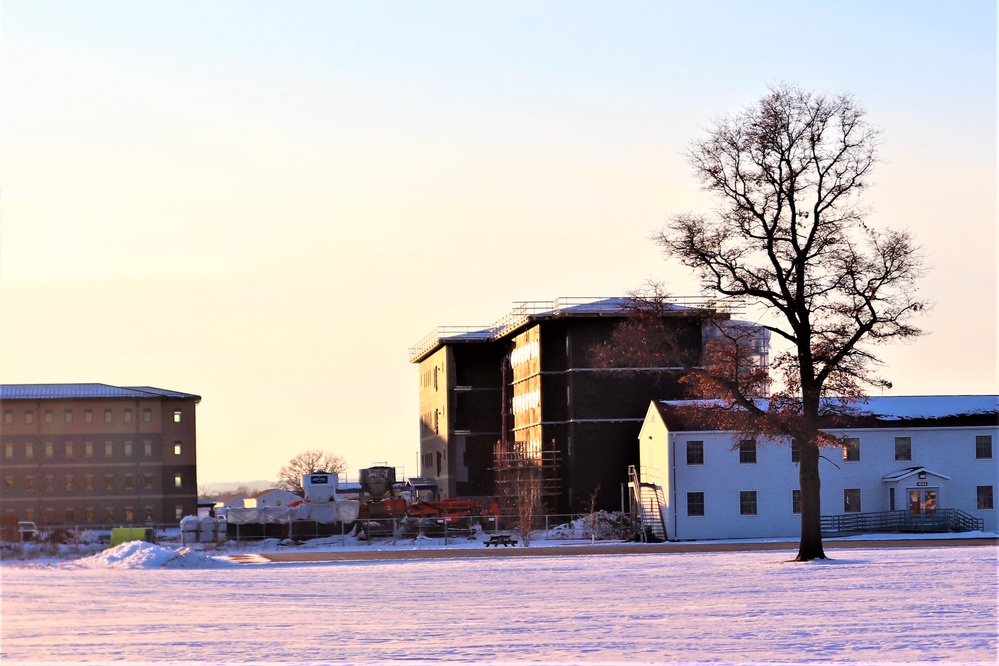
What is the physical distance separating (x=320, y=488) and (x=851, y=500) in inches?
1131

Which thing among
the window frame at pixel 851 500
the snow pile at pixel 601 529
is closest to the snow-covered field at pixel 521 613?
the snow pile at pixel 601 529

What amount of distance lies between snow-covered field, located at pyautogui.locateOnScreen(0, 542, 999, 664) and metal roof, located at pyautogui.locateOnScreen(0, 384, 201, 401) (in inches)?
3110

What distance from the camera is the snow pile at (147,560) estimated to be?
146 feet

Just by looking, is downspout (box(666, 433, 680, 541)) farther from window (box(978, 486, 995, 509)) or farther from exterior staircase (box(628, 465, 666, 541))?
window (box(978, 486, 995, 509))

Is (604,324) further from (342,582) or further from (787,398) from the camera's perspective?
A: (342,582)

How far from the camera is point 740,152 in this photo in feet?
137

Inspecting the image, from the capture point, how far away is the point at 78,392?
11912cm

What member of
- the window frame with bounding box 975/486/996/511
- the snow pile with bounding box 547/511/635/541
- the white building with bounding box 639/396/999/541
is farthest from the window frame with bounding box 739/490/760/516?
the window frame with bounding box 975/486/996/511

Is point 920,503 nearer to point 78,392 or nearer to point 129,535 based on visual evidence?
point 129,535

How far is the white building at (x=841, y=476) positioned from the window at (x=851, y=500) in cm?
5

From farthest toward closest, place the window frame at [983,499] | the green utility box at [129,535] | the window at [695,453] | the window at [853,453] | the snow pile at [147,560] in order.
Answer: the window frame at [983,499] → the window at [853,453] → the window at [695,453] → the green utility box at [129,535] → the snow pile at [147,560]

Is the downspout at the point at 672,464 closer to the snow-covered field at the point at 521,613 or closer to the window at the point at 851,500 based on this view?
the window at the point at 851,500

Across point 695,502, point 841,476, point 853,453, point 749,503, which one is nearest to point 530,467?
point 695,502

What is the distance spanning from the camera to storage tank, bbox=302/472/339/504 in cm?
7706
